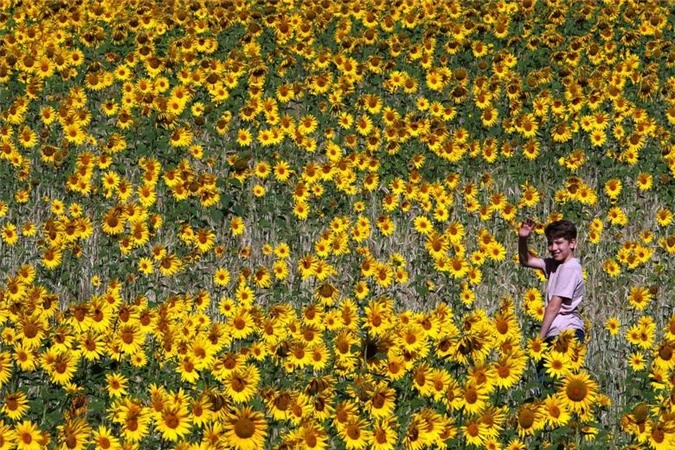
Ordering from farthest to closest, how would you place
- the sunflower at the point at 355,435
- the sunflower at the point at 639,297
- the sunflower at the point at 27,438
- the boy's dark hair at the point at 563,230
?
the sunflower at the point at 639,297 → the boy's dark hair at the point at 563,230 → the sunflower at the point at 355,435 → the sunflower at the point at 27,438

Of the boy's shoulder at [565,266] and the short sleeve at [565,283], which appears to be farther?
the boy's shoulder at [565,266]

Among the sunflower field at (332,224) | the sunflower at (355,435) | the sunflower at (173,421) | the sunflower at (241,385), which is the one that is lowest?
the sunflower field at (332,224)

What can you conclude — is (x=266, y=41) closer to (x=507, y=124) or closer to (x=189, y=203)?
(x=507, y=124)

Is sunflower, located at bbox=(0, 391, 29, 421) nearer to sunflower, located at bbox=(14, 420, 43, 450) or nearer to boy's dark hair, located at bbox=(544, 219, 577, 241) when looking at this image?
sunflower, located at bbox=(14, 420, 43, 450)

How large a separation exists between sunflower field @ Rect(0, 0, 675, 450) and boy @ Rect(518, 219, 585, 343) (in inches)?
11.7

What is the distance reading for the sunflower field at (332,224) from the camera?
4234 millimetres

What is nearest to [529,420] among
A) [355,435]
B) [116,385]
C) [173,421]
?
[355,435]

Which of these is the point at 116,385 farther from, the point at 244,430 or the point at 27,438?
the point at 244,430

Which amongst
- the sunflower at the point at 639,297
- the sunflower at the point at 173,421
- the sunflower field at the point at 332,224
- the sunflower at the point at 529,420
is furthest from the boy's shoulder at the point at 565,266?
the sunflower at the point at 173,421

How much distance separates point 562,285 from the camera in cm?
603

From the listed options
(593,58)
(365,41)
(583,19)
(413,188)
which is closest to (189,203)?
(413,188)

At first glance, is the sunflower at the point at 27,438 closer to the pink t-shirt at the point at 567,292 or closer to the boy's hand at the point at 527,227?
the pink t-shirt at the point at 567,292

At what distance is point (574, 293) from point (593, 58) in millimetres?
8568

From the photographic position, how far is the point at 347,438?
Answer: 395 cm
